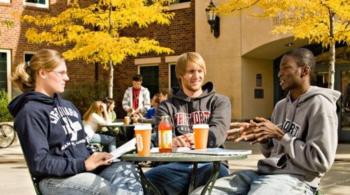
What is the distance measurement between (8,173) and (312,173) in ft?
25.9

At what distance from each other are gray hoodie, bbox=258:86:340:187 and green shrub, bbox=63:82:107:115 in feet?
52.5

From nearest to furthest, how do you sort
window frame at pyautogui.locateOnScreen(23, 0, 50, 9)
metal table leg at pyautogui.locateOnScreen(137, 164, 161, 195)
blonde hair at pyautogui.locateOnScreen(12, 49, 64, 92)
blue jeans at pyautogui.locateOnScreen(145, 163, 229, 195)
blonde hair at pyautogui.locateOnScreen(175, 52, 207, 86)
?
blonde hair at pyautogui.locateOnScreen(12, 49, 64, 92) < metal table leg at pyautogui.locateOnScreen(137, 164, 161, 195) < blue jeans at pyautogui.locateOnScreen(145, 163, 229, 195) < blonde hair at pyautogui.locateOnScreen(175, 52, 207, 86) < window frame at pyautogui.locateOnScreen(23, 0, 50, 9)

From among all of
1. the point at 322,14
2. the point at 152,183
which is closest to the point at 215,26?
the point at 322,14

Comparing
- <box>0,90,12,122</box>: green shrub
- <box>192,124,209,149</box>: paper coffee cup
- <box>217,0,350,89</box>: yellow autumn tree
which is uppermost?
<box>217,0,350,89</box>: yellow autumn tree

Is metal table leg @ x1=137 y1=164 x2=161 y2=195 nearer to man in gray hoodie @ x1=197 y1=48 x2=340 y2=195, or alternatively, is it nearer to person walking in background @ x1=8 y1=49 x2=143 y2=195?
person walking in background @ x1=8 y1=49 x2=143 y2=195

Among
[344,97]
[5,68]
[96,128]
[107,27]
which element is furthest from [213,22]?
[96,128]

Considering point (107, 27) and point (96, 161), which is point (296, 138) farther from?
point (107, 27)

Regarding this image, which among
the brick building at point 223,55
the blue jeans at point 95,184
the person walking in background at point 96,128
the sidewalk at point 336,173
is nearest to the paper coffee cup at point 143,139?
the blue jeans at point 95,184

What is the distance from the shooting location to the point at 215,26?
17.1 metres

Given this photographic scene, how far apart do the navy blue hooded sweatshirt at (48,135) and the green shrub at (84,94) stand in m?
15.7

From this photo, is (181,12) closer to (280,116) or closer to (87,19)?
(87,19)

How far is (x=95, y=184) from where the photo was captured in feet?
11.7

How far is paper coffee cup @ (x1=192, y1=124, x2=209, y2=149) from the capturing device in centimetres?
385

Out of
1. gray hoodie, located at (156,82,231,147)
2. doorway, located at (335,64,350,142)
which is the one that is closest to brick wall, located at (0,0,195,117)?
doorway, located at (335,64,350,142)
